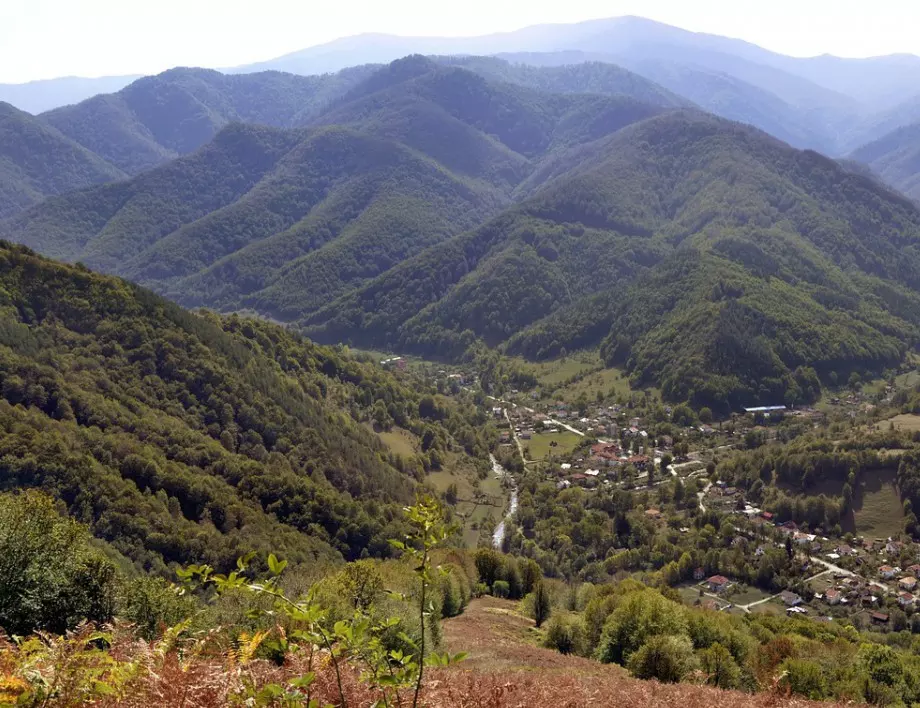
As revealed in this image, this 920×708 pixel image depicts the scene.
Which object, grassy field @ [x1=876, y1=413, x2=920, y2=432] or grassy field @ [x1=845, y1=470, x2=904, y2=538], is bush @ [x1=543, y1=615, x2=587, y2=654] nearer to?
grassy field @ [x1=845, y1=470, x2=904, y2=538]

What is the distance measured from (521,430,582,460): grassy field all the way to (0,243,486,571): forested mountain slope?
2158 centimetres

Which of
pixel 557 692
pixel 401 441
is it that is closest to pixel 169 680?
pixel 557 692

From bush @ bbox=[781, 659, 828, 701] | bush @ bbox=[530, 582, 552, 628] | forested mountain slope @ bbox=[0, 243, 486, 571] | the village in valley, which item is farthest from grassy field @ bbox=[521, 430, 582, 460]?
bush @ bbox=[781, 659, 828, 701]

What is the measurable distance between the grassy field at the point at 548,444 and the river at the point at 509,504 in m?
7.20

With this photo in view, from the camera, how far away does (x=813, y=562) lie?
91875 millimetres

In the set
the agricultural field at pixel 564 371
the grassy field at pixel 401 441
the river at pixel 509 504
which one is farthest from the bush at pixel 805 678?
the agricultural field at pixel 564 371

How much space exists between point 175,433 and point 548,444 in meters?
81.3

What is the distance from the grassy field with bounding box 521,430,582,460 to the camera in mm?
139875

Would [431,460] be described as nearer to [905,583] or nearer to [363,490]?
[363,490]

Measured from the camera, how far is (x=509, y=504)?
118 metres

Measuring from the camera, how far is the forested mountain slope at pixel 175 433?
66.3 m

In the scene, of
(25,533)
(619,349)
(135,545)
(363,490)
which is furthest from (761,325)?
(25,533)

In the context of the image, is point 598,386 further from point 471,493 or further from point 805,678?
point 805,678

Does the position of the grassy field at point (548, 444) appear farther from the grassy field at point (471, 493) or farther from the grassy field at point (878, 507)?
the grassy field at point (878, 507)
